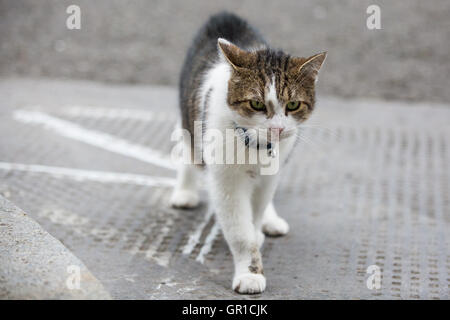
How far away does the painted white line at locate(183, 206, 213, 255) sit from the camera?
3.80m

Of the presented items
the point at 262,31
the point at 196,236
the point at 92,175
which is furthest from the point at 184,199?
the point at 262,31

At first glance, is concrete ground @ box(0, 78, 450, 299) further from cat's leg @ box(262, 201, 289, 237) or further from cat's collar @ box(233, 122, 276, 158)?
cat's collar @ box(233, 122, 276, 158)

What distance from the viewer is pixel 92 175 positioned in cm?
463

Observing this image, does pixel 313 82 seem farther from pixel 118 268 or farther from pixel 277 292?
pixel 118 268

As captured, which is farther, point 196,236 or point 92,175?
point 92,175

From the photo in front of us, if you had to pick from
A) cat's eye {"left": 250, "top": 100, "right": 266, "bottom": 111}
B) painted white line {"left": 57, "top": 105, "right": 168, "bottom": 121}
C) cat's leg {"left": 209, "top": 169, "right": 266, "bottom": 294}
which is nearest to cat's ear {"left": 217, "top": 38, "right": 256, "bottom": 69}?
cat's eye {"left": 250, "top": 100, "right": 266, "bottom": 111}

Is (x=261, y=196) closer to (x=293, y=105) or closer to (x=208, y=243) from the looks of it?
(x=208, y=243)

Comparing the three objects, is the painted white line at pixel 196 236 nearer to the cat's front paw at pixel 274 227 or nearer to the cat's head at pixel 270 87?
the cat's front paw at pixel 274 227

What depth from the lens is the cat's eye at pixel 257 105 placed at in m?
3.16

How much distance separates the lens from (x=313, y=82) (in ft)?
11.0

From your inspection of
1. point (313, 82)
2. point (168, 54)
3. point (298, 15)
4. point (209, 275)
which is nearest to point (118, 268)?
point (209, 275)

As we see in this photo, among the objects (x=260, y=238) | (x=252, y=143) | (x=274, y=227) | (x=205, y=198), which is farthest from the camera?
(x=205, y=198)

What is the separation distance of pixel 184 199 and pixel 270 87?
1341mm

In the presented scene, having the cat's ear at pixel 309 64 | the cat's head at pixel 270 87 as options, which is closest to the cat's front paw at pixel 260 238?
the cat's head at pixel 270 87
